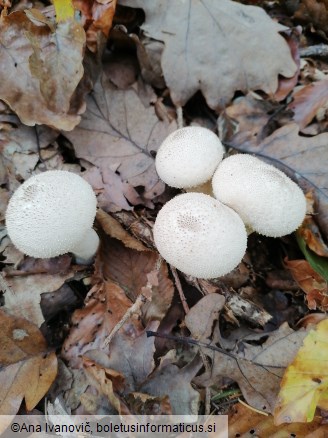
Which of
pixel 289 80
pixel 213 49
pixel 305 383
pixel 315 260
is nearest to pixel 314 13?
pixel 289 80

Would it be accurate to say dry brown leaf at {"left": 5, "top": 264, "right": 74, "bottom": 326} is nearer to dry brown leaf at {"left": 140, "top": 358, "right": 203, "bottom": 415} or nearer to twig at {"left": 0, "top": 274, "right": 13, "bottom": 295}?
twig at {"left": 0, "top": 274, "right": 13, "bottom": 295}

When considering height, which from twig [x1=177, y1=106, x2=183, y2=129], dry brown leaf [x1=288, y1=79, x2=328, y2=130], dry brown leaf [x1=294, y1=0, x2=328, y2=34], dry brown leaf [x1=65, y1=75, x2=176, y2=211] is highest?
dry brown leaf [x1=294, y1=0, x2=328, y2=34]

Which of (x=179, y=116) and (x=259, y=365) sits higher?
(x=179, y=116)

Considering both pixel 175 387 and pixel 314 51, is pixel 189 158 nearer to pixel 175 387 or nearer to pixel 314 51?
pixel 175 387

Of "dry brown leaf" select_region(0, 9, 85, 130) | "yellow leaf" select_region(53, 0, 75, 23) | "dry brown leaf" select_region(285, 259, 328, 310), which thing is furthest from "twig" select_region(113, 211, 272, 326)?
"yellow leaf" select_region(53, 0, 75, 23)

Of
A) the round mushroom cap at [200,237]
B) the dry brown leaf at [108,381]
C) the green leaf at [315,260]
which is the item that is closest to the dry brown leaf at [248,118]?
the green leaf at [315,260]

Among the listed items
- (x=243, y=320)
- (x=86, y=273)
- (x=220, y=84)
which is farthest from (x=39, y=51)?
(x=243, y=320)

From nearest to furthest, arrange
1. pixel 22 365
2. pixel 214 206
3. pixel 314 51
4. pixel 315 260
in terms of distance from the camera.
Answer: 1. pixel 214 206
2. pixel 22 365
3. pixel 315 260
4. pixel 314 51
